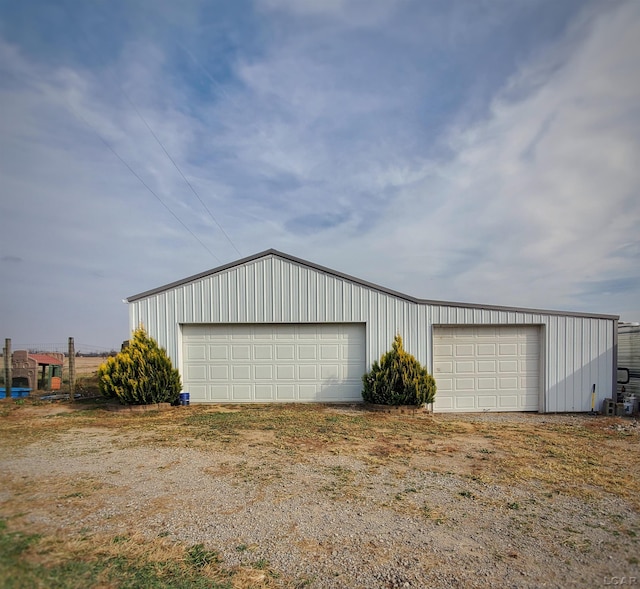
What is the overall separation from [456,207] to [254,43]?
7881 millimetres

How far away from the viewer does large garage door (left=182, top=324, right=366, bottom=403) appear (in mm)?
10617

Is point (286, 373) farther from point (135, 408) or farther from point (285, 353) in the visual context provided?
point (135, 408)

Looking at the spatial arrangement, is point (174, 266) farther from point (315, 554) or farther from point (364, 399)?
point (315, 554)

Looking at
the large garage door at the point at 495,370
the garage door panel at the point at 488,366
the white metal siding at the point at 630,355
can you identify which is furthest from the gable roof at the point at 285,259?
the white metal siding at the point at 630,355

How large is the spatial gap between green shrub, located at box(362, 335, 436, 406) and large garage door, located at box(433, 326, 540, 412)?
0.90m

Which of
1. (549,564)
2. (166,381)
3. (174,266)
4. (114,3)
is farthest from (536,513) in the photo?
(174,266)

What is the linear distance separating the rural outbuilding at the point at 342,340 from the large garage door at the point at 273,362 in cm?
3

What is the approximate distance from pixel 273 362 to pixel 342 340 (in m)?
2.07

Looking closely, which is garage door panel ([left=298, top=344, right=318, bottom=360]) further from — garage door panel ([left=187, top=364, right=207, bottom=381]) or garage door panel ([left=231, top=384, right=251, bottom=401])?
garage door panel ([left=187, top=364, right=207, bottom=381])

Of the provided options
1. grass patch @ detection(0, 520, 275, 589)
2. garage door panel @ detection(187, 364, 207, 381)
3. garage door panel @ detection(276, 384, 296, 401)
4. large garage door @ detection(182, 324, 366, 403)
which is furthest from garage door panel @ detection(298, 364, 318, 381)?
grass patch @ detection(0, 520, 275, 589)

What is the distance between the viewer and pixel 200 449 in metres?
5.96

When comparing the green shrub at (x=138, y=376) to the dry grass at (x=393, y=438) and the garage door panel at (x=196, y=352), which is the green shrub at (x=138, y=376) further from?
the garage door panel at (x=196, y=352)

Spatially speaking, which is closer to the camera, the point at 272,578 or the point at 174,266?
the point at 272,578

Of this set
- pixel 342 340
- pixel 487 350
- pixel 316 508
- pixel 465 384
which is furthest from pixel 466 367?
pixel 316 508
